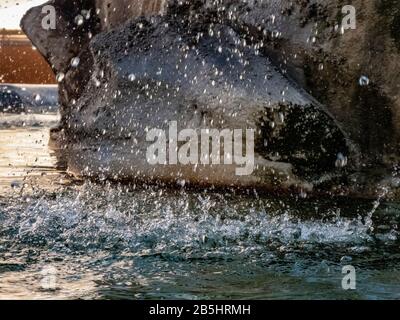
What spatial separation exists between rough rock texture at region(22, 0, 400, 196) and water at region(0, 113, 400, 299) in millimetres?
312

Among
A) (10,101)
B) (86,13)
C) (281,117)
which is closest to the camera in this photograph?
(281,117)

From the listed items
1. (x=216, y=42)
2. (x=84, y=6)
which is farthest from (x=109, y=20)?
(x=216, y=42)

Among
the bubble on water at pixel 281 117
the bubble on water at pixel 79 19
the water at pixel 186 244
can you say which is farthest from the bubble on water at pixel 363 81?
the bubble on water at pixel 79 19

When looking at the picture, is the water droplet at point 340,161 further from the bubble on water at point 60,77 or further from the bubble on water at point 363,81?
the bubble on water at point 60,77

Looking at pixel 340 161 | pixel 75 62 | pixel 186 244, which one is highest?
pixel 75 62

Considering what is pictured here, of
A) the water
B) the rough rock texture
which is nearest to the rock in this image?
the rough rock texture

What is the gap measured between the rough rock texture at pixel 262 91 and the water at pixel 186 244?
312 mm

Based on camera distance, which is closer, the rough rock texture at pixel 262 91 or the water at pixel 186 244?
the water at pixel 186 244

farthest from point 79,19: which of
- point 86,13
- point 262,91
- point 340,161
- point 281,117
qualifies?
point 340,161

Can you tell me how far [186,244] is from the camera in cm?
394

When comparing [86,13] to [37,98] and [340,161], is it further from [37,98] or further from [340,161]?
[37,98]

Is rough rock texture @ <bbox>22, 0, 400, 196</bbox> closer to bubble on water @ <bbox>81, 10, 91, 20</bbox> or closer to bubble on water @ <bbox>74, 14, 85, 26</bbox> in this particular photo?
bubble on water @ <bbox>81, 10, 91, 20</bbox>

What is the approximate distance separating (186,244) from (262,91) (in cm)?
187

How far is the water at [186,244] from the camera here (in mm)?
3191
